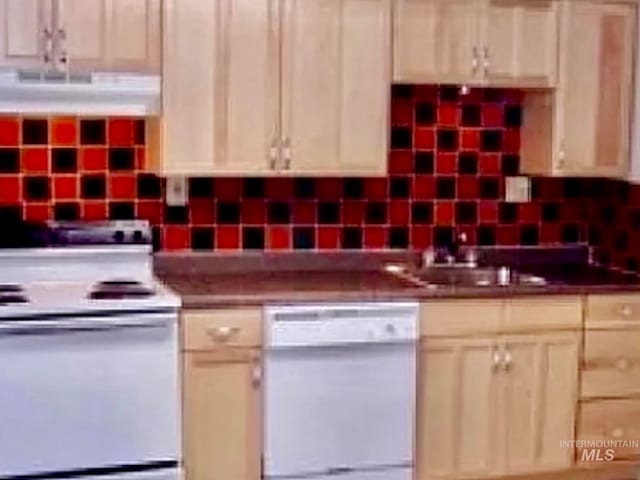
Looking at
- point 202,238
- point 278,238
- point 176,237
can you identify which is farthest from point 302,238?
point 176,237

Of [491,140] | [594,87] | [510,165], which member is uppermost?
[594,87]

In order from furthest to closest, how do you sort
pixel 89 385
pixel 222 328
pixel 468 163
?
1. pixel 468 163
2. pixel 222 328
3. pixel 89 385

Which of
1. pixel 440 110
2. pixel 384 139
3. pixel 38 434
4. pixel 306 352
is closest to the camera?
pixel 38 434

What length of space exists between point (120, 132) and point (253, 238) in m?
→ 0.67

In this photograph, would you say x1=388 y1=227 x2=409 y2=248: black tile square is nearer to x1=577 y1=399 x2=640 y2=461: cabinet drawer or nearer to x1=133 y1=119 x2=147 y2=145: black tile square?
x1=577 y1=399 x2=640 y2=461: cabinet drawer

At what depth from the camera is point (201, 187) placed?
408 centimetres

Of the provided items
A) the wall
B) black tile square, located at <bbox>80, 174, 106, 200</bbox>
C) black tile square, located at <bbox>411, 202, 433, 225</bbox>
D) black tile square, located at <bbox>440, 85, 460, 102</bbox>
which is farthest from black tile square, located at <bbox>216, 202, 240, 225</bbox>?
black tile square, located at <bbox>440, 85, 460, 102</bbox>

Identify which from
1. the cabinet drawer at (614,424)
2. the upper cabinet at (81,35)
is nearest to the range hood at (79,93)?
the upper cabinet at (81,35)

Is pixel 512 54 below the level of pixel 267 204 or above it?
above

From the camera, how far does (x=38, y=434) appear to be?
3375 millimetres

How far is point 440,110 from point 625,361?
4.14 feet

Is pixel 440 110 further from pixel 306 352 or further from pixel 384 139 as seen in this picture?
pixel 306 352

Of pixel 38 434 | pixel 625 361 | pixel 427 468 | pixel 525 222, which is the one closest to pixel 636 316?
pixel 625 361

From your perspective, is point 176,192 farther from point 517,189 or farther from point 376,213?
point 517,189
